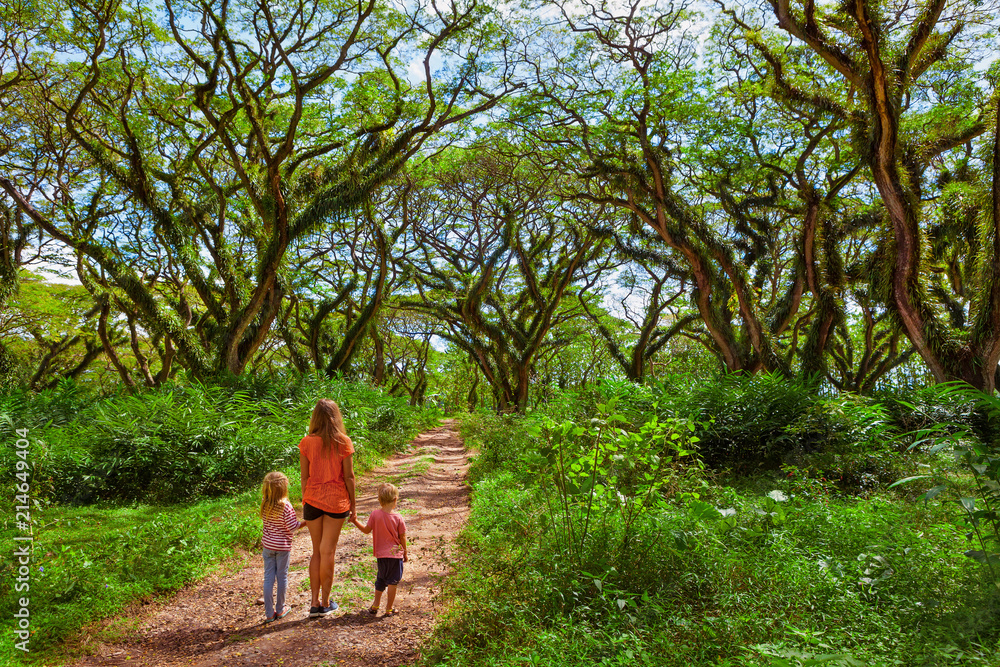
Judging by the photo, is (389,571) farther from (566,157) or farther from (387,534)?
(566,157)

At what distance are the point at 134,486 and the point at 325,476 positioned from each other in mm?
4902

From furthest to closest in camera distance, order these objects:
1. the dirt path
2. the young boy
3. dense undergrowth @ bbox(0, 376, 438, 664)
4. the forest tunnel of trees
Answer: the forest tunnel of trees, the young boy, dense undergrowth @ bbox(0, 376, 438, 664), the dirt path

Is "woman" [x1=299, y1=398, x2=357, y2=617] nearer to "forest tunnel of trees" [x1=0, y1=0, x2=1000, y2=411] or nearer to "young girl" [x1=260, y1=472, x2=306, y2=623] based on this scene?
"young girl" [x1=260, y1=472, x2=306, y2=623]

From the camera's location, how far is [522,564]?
14.2ft

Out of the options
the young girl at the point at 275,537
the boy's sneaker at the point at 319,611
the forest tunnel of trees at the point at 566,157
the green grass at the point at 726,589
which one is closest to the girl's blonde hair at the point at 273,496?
the young girl at the point at 275,537

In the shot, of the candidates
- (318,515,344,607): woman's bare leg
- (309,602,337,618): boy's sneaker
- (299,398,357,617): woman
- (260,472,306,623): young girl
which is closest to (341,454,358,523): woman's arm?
(299,398,357,617): woman

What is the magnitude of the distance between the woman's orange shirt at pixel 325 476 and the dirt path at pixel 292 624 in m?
0.91

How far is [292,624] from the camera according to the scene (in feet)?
14.5

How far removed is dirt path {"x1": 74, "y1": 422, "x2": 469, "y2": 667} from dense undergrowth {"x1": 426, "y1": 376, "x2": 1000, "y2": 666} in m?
0.43

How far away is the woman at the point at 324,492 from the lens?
4.54 m

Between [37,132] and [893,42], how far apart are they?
1889 centimetres

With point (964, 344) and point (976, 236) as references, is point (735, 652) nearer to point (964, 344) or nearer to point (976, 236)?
point (964, 344)

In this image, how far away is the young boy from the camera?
4.46 m

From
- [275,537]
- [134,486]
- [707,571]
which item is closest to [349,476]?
[275,537]
